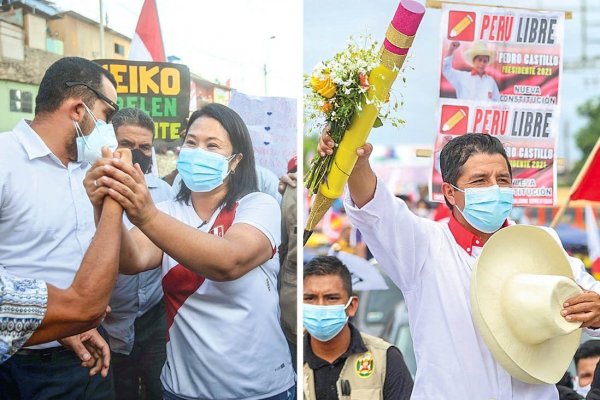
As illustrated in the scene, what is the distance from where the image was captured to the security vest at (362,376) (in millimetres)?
3492

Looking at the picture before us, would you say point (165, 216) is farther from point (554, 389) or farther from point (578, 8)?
Answer: point (578, 8)

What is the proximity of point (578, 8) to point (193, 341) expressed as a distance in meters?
2.12

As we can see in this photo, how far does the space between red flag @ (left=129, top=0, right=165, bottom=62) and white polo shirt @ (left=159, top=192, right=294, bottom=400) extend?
0.50 m

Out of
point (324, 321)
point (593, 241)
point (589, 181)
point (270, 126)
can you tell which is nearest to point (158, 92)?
point (270, 126)

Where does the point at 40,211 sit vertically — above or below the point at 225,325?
above

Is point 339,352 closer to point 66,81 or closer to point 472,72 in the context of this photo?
point 472,72

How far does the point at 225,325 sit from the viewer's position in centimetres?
304

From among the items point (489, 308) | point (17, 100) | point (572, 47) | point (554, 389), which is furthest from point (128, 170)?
point (572, 47)

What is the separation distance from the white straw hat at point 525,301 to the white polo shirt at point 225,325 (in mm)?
752

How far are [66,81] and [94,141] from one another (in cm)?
23

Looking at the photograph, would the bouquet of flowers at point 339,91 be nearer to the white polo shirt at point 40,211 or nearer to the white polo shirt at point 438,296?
the white polo shirt at point 438,296

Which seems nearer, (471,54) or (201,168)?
(201,168)

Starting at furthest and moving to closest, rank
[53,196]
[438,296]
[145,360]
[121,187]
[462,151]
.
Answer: [462,151]
[438,296]
[145,360]
[53,196]
[121,187]

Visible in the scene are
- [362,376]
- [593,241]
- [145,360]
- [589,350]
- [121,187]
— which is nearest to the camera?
[121,187]
